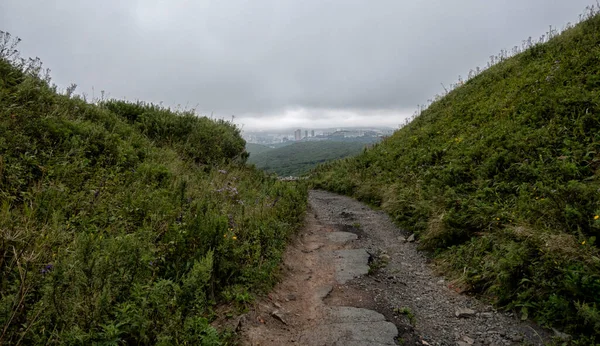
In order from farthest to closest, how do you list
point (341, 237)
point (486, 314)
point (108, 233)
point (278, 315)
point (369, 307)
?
point (341, 237), point (369, 307), point (108, 233), point (486, 314), point (278, 315)

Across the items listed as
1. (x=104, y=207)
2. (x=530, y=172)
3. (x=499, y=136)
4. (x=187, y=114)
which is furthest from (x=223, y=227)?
(x=187, y=114)

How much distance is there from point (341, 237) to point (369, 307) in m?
3.31

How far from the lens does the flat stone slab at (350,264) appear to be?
18.0ft

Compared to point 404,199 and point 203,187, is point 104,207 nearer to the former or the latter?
point 203,187

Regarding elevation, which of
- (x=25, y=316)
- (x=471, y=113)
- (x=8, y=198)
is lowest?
(x=25, y=316)

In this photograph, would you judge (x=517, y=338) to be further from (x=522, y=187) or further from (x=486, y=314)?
(x=522, y=187)

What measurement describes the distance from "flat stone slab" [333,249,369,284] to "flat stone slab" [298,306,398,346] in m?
1.11

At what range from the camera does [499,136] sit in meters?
8.00

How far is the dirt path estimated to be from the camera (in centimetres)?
359

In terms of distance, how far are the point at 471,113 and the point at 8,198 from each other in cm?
1291

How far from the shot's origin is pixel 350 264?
5945 mm

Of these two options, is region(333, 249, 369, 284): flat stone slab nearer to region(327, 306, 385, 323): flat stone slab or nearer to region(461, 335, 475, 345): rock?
region(327, 306, 385, 323): flat stone slab

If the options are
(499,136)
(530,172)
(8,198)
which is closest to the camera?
(8,198)

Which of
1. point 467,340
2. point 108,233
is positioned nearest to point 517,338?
point 467,340
